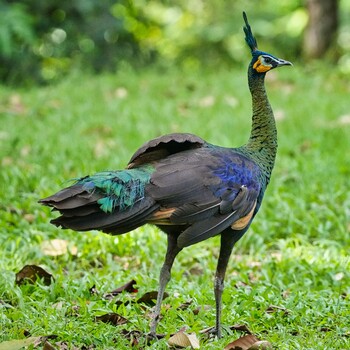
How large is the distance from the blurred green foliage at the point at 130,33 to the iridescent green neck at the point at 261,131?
6.04 metres

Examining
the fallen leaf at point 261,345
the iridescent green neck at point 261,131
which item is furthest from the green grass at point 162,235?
the iridescent green neck at point 261,131

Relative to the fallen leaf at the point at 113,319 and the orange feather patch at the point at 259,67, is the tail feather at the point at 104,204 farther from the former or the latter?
the orange feather patch at the point at 259,67

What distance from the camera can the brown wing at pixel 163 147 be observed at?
402cm

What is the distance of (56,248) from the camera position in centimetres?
564

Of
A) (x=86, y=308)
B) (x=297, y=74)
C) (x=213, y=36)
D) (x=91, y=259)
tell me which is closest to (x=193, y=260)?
(x=91, y=259)

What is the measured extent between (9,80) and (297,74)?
4.35 m

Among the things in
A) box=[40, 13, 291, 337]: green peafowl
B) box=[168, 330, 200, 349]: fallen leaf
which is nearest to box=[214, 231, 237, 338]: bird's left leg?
box=[40, 13, 291, 337]: green peafowl

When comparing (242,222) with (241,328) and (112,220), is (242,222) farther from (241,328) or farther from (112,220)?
(112,220)

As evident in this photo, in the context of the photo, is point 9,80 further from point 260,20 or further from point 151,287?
point 151,287

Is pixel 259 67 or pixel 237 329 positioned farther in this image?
pixel 259 67

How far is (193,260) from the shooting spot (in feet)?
19.0

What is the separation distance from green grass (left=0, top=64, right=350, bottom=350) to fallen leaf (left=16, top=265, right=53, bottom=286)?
116mm

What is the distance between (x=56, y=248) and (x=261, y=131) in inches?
79.1

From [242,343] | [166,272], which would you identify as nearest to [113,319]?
[166,272]
